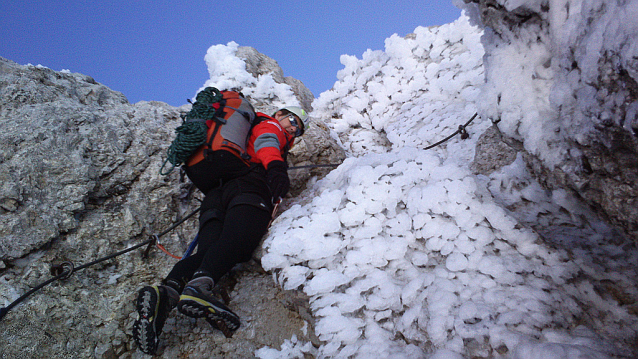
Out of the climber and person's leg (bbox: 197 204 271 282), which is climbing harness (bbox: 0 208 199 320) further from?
person's leg (bbox: 197 204 271 282)

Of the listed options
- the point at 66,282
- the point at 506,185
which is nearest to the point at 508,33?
the point at 506,185

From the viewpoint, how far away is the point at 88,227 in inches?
103

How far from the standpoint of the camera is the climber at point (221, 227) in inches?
72.5

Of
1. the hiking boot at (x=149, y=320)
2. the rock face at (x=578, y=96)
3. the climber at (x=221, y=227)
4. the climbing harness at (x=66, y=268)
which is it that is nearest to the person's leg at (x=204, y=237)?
the climber at (x=221, y=227)

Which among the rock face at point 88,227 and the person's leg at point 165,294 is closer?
the person's leg at point 165,294

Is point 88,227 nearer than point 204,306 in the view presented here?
No

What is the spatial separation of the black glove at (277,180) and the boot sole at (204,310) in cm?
103

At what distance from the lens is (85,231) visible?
102 inches

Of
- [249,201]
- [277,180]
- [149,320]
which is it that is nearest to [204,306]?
[149,320]

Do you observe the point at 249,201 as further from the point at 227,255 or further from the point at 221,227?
the point at 227,255

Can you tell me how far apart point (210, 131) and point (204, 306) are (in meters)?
1.67

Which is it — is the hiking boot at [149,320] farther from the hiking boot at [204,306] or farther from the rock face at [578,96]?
the rock face at [578,96]

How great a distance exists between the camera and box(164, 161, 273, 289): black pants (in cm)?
218

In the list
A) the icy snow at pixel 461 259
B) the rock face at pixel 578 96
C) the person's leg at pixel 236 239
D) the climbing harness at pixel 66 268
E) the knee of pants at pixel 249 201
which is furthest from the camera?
the knee of pants at pixel 249 201
